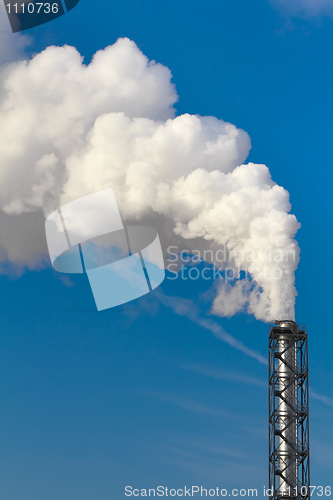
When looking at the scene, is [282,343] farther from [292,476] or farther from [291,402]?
[292,476]

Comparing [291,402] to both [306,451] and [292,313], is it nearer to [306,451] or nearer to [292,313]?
[306,451]

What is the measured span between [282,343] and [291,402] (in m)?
4.92

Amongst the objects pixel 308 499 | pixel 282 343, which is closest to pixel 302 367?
pixel 282 343

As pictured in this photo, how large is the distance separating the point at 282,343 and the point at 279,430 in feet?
23.5

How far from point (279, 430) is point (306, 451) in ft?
8.89

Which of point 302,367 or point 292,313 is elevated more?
point 292,313

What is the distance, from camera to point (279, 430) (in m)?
53.3

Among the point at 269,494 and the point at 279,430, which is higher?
the point at 279,430

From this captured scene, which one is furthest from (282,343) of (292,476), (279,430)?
(292,476)

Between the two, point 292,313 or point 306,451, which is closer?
point 306,451

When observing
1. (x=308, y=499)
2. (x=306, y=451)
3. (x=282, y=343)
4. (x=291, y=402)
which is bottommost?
(x=308, y=499)

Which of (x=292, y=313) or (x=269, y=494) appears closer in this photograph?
(x=269, y=494)

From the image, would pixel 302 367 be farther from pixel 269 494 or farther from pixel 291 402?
pixel 269 494

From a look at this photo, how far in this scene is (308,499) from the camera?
171 ft
